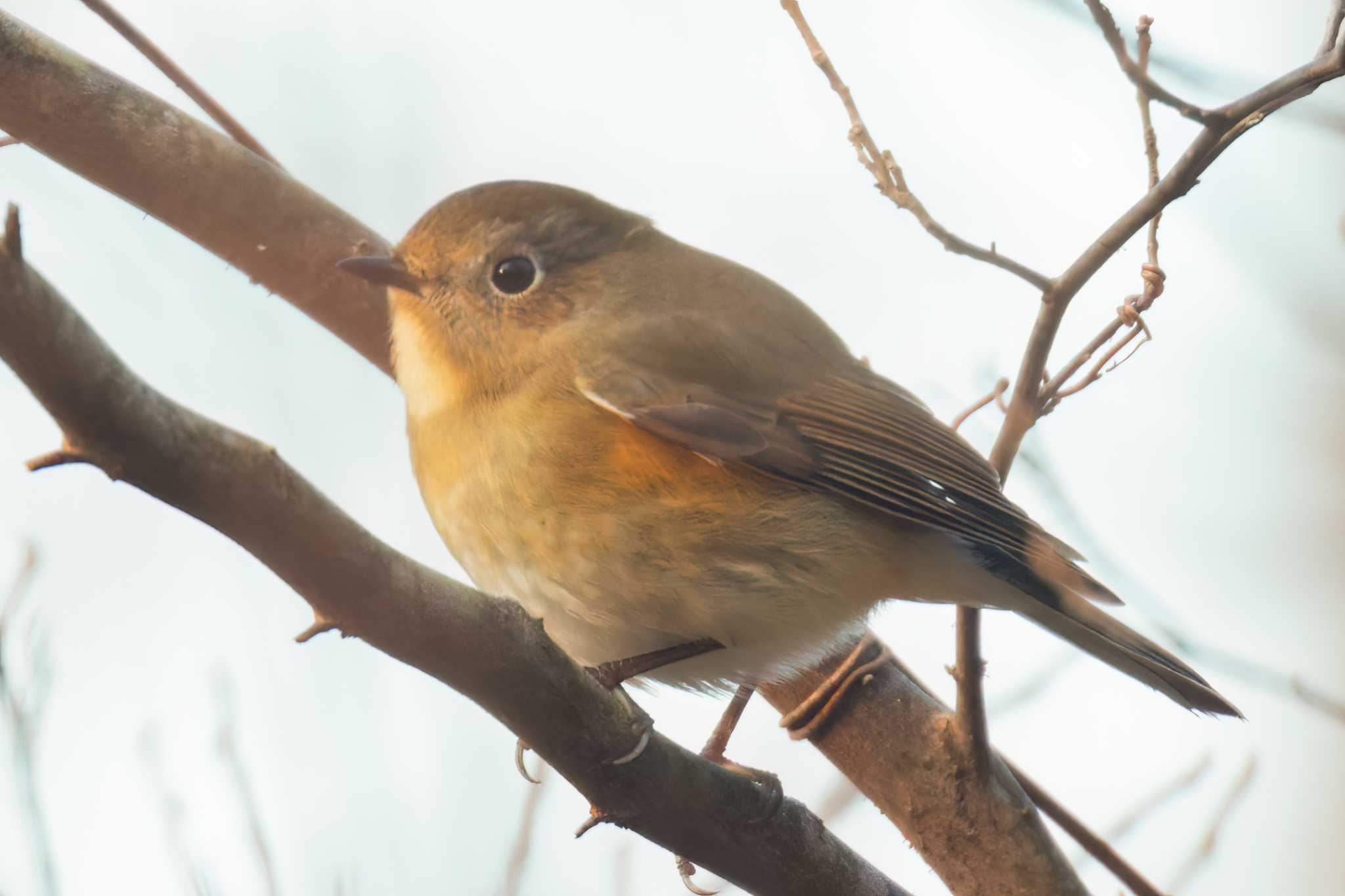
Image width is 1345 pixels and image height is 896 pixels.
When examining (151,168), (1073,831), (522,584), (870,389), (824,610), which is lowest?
(1073,831)

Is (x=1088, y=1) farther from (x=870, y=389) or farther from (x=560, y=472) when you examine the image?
(x=870, y=389)

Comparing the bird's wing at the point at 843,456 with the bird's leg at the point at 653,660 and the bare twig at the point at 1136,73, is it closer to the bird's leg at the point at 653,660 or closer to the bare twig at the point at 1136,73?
the bird's leg at the point at 653,660

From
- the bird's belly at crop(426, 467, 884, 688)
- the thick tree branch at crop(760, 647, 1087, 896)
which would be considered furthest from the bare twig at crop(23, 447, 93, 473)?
the thick tree branch at crop(760, 647, 1087, 896)

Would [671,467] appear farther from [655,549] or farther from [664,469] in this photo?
[655,549]

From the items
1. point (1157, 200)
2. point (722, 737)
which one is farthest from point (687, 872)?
point (1157, 200)

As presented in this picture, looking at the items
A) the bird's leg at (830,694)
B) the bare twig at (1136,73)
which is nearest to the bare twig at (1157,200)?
the bare twig at (1136,73)

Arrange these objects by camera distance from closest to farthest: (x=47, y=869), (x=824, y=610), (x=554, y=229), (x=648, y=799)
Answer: (x=47, y=869) → (x=648, y=799) → (x=824, y=610) → (x=554, y=229)

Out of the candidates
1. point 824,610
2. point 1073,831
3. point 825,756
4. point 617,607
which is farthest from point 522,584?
point 1073,831
